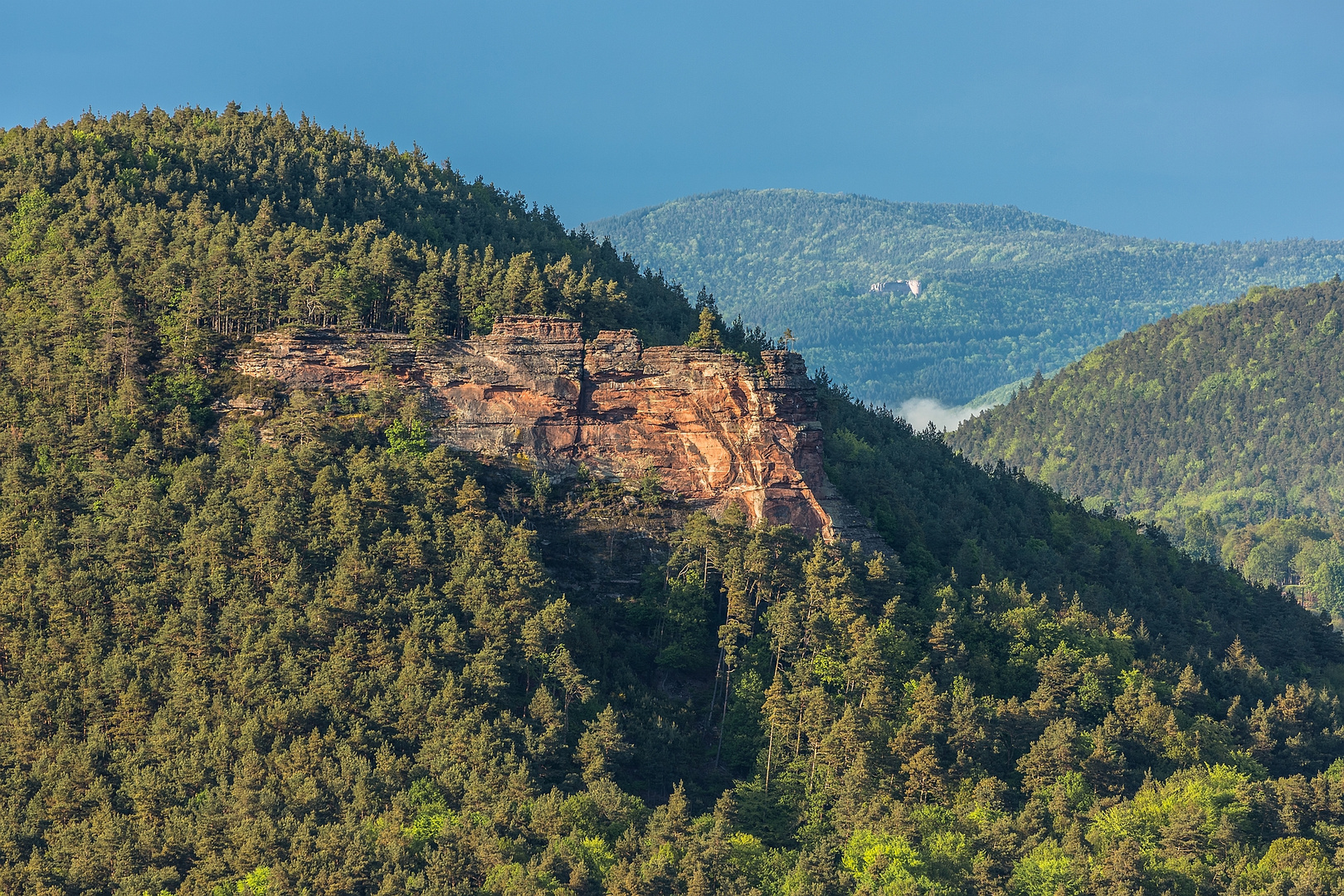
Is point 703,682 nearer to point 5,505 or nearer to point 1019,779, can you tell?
point 1019,779

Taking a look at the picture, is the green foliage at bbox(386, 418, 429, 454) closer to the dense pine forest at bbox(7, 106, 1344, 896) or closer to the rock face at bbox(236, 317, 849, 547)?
the dense pine forest at bbox(7, 106, 1344, 896)

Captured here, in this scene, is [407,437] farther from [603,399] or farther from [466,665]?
[466,665]

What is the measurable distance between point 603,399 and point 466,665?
843 inches

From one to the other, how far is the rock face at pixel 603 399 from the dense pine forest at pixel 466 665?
1743 millimetres

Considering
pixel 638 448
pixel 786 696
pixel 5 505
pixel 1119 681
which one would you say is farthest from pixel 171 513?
pixel 1119 681

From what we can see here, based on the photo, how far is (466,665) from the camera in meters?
100

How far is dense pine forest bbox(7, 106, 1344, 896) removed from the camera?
307ft

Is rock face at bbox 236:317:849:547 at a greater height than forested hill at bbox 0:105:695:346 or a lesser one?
lesser

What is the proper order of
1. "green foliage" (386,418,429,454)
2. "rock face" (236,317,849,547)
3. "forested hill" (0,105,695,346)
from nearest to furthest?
"green foliage" (386,418,429,454) < "rock face" (236,317,849,547) < "forested hill" (0,105,695,346)

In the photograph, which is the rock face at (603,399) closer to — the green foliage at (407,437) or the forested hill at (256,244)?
the green foliage at (407,437)

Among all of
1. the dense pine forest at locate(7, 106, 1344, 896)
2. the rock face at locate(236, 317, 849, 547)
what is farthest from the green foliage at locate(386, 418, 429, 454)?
the rock face at locate(236, 317, 849, 547)

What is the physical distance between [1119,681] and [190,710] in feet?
181

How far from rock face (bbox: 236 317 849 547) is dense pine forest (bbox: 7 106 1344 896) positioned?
68.6 inches

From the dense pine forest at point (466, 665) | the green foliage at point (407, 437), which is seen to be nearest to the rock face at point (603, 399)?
the green foliage at point (407, 437)
